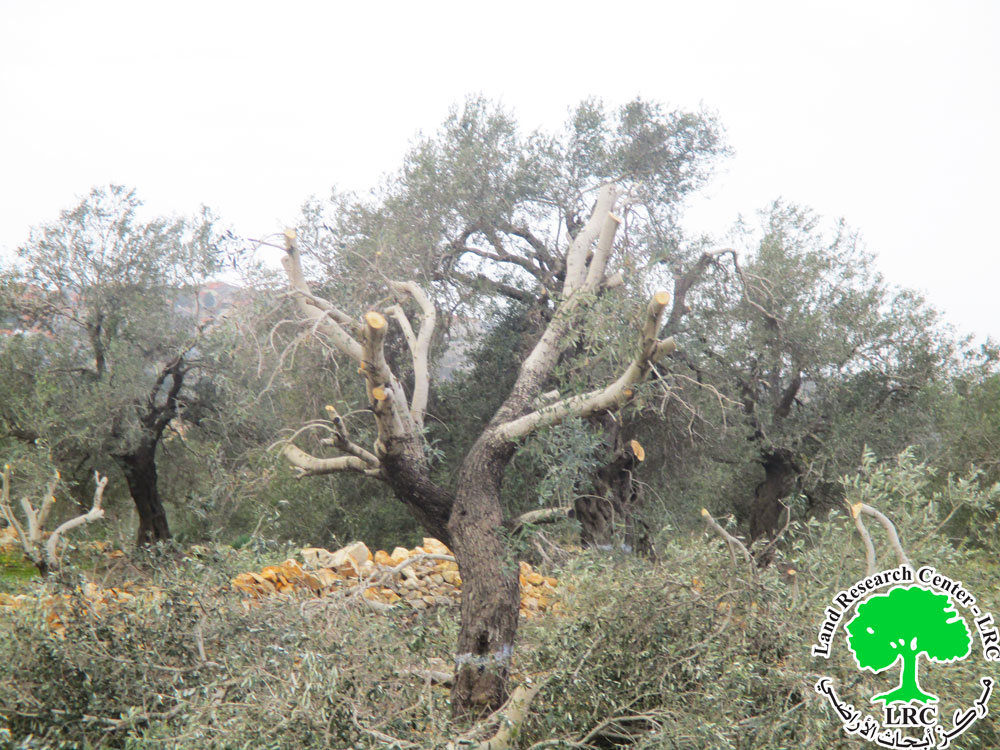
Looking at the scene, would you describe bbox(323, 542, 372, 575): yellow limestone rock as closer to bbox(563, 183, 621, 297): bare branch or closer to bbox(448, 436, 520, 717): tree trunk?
bbox(448, 436, 520, 717): tree trunk

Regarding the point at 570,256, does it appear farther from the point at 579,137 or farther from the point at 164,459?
the point at 164,459

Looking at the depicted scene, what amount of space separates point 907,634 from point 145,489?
1343cm

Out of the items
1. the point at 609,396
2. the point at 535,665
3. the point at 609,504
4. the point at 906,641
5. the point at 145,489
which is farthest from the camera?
the point at 145,489

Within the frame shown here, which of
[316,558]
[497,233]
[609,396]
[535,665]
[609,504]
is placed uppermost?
[497,233]

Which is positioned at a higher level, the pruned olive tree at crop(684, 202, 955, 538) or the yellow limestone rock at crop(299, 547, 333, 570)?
the pruned olive tree at crop(684, 202, 955, 538)

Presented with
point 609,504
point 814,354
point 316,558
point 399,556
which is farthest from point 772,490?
point 316,558

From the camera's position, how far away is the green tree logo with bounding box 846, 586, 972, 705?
432 cm

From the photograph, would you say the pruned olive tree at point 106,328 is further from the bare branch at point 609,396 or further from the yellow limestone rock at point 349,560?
the bare branch at point 609,396

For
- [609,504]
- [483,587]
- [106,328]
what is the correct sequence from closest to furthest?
[483,587] → [609,504] → [106,328]

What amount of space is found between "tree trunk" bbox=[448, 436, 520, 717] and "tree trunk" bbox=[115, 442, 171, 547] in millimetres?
9695

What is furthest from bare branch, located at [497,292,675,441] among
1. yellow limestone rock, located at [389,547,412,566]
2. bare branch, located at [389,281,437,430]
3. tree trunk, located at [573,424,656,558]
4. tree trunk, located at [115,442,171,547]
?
tree trunk, located at [115,442,171,547]

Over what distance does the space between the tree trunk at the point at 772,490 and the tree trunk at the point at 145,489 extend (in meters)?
10.4

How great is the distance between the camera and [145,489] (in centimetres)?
1460

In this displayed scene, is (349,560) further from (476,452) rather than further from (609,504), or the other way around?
(609,504)
